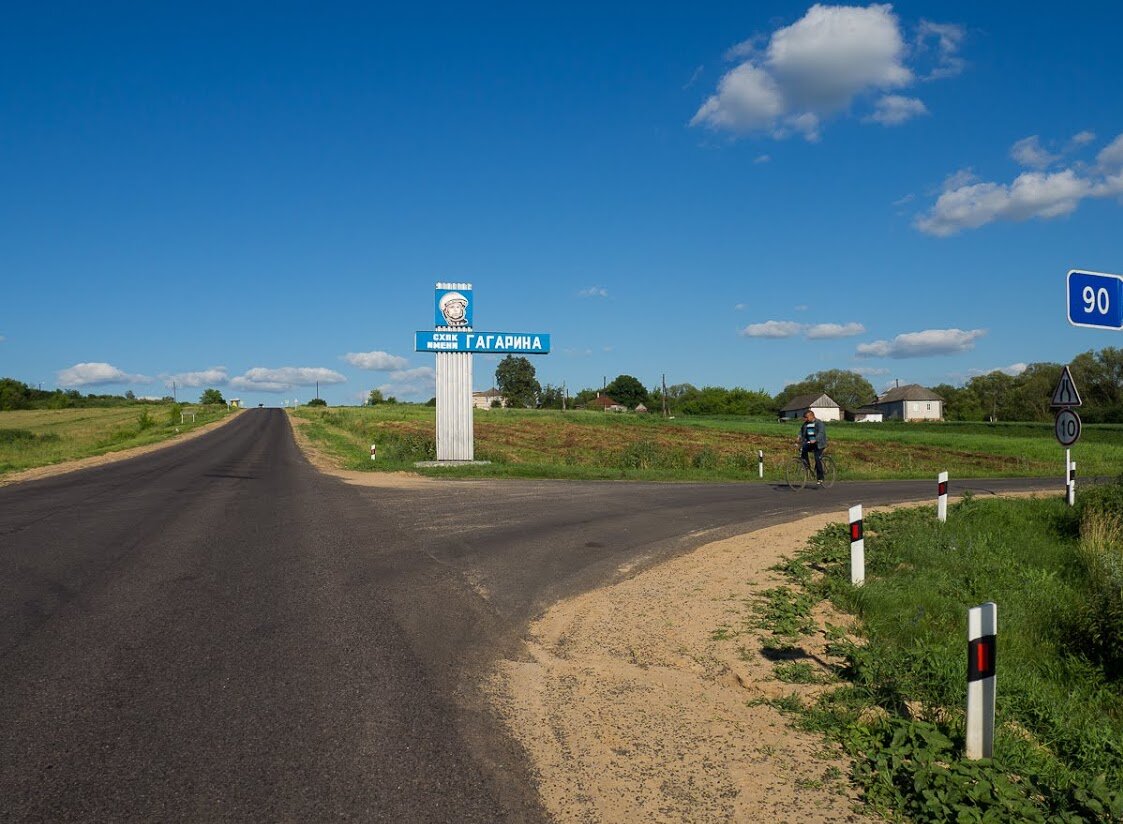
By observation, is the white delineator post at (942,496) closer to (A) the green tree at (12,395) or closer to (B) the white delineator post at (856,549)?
(B) the white delineator post at (856,549)

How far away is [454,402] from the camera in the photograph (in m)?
26.5

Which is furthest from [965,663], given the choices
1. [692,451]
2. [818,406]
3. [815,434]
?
[818,406]

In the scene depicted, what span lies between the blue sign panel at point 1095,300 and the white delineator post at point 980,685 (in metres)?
5.03

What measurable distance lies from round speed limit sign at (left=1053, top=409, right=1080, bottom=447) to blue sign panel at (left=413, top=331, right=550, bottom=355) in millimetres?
16226

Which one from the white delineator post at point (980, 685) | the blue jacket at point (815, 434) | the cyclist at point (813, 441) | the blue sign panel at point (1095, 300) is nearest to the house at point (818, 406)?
the cyclist at point (813, 441)

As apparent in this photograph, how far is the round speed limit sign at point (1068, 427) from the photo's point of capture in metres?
13.1

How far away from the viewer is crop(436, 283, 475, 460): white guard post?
26.2 meters

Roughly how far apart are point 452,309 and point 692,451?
18.7m

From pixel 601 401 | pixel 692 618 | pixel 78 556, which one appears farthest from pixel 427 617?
pixel 601 401

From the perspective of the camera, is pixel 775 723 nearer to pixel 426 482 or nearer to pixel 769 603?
pixel 769 603

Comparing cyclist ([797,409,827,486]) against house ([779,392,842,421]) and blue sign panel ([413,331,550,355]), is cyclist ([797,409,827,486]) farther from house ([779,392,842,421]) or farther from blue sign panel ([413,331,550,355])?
house ([779,392,842,421])

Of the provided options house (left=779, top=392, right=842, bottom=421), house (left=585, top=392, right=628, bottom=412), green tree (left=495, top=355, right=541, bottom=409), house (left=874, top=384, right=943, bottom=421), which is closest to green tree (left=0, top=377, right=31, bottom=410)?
green tree (left=495, top=355, right=541, bottom=409)

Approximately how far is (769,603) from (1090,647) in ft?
11.5

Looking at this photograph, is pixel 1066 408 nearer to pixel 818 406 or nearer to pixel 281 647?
pixel 281 647
